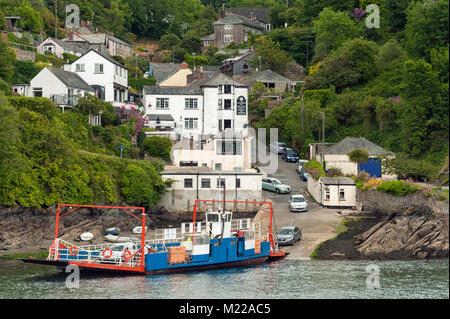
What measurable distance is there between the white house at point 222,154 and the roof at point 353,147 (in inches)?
288

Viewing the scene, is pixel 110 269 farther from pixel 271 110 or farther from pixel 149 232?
pixel 271 110

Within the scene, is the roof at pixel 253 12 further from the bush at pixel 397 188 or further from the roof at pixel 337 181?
the bush at pixel 397 188

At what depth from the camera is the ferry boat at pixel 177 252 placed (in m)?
42.4

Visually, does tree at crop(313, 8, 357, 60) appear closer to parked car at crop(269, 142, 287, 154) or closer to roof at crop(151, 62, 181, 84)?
roof at crop(151, 62, 181, 84)

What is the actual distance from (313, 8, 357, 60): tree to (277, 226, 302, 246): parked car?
156 feet

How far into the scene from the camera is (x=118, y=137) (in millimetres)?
66875

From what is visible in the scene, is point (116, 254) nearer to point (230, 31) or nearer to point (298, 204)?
point (298, 204)

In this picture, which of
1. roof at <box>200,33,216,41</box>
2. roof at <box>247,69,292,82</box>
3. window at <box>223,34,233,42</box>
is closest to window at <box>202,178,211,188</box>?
roof at <box>247,69,292,82</box>

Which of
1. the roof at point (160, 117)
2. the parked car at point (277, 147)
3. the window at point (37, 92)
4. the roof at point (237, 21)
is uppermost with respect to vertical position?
the roof at point (237, 21)

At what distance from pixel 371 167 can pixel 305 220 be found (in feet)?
40.6

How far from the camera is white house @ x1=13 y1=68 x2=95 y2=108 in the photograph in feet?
221

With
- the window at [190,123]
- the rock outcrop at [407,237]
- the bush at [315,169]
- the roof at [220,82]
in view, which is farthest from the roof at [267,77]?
the rock outcrop at [407,237]

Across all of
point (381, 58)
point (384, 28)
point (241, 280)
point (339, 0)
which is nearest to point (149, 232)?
point (241, 280)

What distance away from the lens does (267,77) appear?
9500 centimetres
